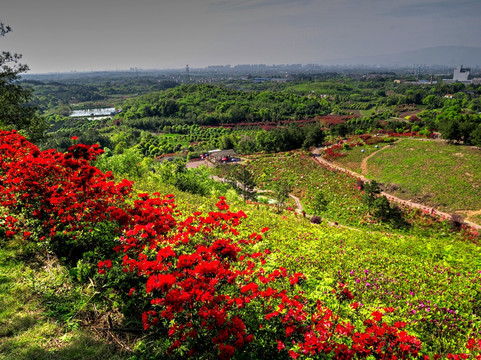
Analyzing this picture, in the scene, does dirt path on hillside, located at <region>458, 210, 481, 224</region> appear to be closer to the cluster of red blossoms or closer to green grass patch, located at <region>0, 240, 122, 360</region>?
the cluster of red blossoms

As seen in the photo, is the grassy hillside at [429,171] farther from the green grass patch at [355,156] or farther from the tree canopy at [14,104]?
the tree canopy at [14,104]

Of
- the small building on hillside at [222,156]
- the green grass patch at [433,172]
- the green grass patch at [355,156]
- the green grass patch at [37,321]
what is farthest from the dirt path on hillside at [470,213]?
the small building on hillside at [222,156]

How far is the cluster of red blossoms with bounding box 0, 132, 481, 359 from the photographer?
11.6 ft

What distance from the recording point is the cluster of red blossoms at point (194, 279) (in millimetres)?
3529

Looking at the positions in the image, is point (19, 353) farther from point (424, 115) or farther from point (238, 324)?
point (424, 115)

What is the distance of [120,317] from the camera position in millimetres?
4562

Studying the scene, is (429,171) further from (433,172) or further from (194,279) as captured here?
(194,279)

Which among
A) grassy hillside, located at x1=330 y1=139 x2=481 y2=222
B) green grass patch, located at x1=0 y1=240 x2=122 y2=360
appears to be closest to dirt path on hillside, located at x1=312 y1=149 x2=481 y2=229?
grassy hillside, located at x1=330 y1=139 x2=481 y2=222

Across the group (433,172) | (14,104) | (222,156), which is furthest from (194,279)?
(222,156)

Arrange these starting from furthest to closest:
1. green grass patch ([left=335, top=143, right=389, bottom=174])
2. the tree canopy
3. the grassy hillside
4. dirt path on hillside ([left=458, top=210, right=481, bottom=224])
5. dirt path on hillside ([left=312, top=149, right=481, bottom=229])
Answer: green grass patch ([left=335, top=143, right=389, bottom=174]) < the grassy hillside < dirt path on hillside ([left=312, top=149, right=481, bottom=229]) < dirt path on hillside ([left=458, top=210, right=481, bottom=224]) < the tree canopy

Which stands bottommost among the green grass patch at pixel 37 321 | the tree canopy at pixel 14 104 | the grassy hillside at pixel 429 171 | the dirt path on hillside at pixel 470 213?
the dirt path on hillside at pixel 470 213

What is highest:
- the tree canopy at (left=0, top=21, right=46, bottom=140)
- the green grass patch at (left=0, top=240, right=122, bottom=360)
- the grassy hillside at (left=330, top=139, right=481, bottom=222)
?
the tree canopy at (left=0, top=21, right=46, bottom=140)

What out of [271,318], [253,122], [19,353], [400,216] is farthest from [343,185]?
[253,122]

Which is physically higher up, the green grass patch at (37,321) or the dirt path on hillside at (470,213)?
the green grass patch at (37,321)
